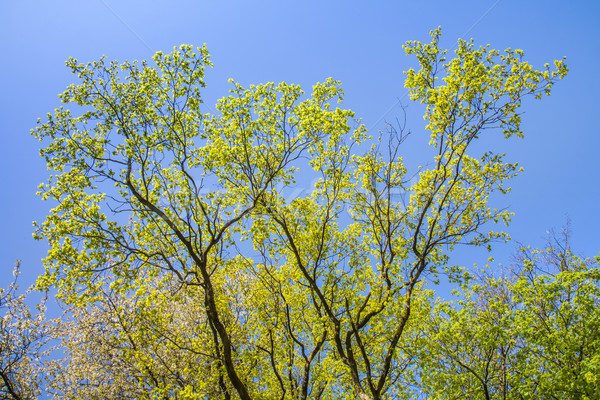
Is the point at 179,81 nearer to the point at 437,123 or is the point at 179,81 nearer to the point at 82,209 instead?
the point at 82,209

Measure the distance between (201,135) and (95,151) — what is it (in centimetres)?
313

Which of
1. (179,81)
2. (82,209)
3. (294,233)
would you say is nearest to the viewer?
(82,209)

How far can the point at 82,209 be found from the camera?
9984 mm

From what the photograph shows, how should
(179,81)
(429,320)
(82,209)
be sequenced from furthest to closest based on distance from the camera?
(429,320)
(179,81)
(82,209)

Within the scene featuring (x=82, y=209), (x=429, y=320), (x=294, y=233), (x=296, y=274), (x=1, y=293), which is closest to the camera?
(x=82, y=209)

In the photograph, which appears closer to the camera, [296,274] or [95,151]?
[95,151]

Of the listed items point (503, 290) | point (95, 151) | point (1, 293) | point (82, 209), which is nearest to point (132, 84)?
point (95, 151)

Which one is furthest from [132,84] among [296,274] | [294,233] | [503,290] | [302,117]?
[503,290]

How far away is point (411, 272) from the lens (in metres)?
11.1

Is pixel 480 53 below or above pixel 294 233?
above

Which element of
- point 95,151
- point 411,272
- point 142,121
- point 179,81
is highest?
point 179,81

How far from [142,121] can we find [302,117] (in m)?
4.79

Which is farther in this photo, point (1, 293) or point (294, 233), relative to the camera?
point (1, 293)

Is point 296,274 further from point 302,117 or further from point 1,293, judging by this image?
point 1,293
